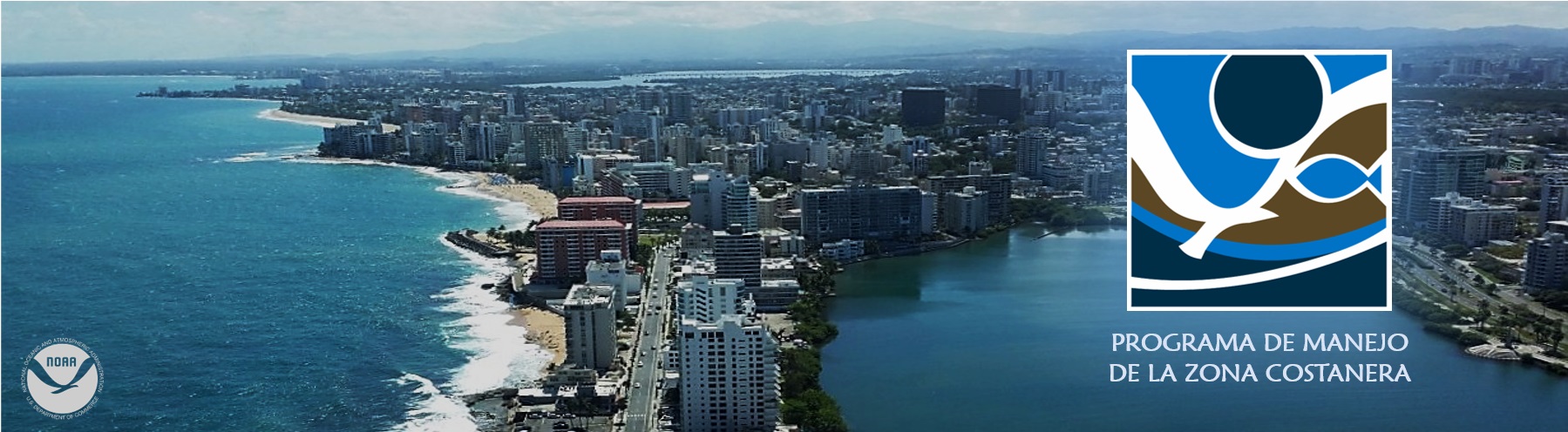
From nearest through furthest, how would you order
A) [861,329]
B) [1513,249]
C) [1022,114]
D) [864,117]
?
[861,329]
[1513,249]
[1022,114]
[864,117]

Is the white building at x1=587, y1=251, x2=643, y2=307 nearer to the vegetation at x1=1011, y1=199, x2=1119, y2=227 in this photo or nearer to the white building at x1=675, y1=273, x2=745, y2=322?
the white building at x1=675, y1=273, x2=745, y2=322

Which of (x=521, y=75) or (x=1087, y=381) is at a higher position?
(x=521, y=75)

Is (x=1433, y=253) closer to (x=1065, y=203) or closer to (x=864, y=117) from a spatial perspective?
(x=1065, y=203)

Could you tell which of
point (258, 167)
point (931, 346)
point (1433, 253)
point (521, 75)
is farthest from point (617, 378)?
point (521, 75)

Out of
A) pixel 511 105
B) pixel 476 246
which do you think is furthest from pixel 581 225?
pixel 511 105

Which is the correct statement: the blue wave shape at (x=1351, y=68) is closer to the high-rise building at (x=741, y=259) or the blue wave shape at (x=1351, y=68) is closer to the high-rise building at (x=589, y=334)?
the high-rise building at (x=589, y=334)

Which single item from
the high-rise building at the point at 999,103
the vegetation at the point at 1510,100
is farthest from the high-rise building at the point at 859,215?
the high-rise building at the point at 999,103

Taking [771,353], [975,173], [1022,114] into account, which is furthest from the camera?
[1022,114]
